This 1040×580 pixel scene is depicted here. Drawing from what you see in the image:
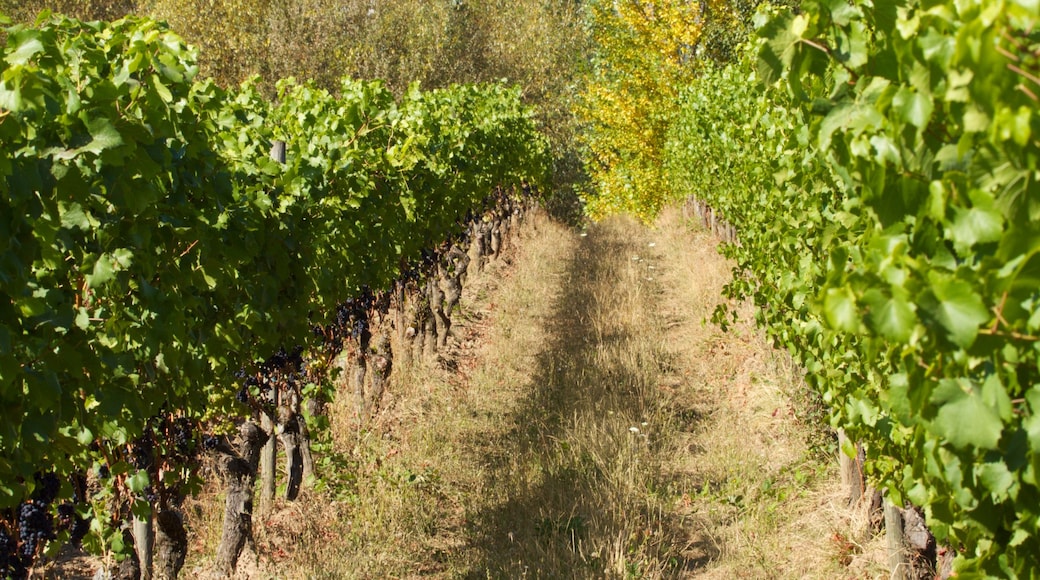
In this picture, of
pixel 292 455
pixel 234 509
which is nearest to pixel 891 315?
pixel 234 509

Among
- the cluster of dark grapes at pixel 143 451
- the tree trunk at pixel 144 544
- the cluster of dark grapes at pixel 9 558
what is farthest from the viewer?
the tree trunk at pixel 144 544

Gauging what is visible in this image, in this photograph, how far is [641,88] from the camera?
1781cm

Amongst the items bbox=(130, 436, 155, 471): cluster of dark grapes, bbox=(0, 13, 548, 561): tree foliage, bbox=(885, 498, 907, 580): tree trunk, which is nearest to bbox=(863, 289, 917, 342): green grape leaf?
bbox=(0, 13, 548, 561): tree foliage

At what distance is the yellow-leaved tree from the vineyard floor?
8399mm

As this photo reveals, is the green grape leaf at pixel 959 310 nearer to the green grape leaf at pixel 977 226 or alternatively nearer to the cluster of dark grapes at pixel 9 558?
the green grape leaf at pixel 977 226

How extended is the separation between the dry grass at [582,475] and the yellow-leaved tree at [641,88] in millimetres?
8392

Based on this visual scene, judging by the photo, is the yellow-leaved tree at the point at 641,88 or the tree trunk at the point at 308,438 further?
the yellow-leaved tree at the point at 641,88

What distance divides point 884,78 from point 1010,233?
2.17 ft

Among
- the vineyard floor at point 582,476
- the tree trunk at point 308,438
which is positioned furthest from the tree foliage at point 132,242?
the vineyard floor at point 582,476

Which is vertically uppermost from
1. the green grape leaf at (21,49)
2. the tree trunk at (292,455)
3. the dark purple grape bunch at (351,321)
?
the green grape leaf at (21,49)

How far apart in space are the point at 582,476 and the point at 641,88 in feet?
42.6

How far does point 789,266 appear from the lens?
207 inches

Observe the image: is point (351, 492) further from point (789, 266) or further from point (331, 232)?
point (789, 266)

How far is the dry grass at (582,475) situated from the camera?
16.1 feet
